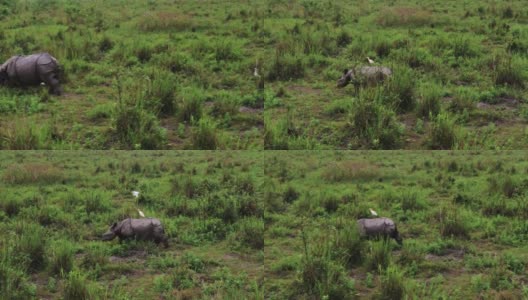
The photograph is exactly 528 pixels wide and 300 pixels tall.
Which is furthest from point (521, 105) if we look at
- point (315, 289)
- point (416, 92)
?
point (315, 289)

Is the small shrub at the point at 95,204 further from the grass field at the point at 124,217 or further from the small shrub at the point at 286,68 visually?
the small shrub at the point at 286,68

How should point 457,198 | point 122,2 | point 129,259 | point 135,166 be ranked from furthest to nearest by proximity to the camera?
1. point 122,2
2. point 135,166
3. point 457,198
4. point 129,259

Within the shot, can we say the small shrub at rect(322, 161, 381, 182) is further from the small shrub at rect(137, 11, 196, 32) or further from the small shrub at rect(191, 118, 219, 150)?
the small shrub at rect(137, 11, 196, 32)

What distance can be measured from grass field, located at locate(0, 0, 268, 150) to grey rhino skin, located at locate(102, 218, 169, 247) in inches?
84.4

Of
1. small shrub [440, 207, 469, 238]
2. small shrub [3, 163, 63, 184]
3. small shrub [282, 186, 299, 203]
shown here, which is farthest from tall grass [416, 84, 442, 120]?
small shrub [3, 163, 63, 184]

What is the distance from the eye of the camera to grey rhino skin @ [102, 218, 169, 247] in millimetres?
Result: 10336

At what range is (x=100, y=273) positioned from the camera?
9367 mm

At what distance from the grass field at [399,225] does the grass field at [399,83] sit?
803mm

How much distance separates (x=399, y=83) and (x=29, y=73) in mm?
5753

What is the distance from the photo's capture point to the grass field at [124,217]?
29.4 feet

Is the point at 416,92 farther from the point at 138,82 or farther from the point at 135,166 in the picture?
the point at 135,166

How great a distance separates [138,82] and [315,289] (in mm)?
4171

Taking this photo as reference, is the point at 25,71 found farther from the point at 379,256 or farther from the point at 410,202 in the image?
the point at 410,202

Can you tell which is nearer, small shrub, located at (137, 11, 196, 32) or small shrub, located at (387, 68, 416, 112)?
small shrub, located at (387, 68, 416, 112)
